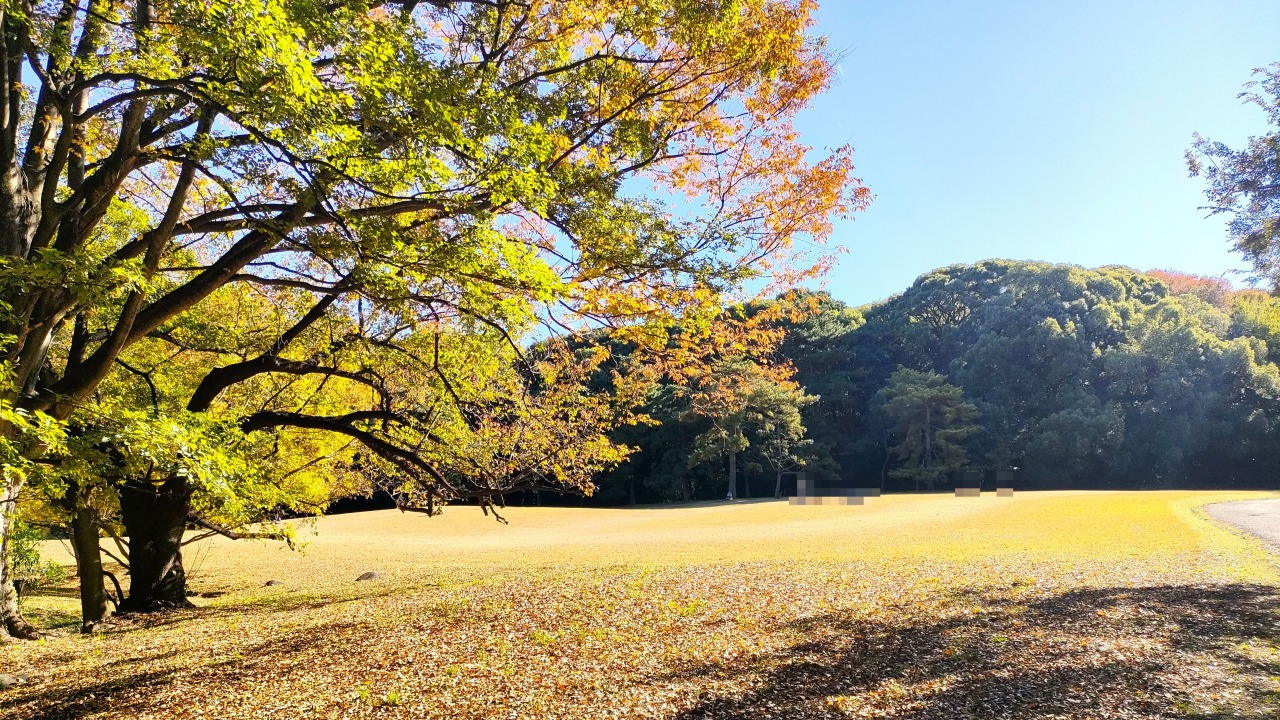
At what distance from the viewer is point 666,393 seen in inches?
1578

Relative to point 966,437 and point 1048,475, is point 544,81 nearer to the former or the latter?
point 966,437

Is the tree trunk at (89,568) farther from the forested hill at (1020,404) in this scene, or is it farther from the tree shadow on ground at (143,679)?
the forested hill at (1020,404)

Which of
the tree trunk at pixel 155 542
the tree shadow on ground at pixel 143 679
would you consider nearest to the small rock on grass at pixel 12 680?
the tree shadow on ground at pixel 143 679

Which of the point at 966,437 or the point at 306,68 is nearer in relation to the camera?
the point at 306,68

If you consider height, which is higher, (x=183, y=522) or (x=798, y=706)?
(x=183, y=522)

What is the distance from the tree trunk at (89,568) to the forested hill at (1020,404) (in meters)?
30.6

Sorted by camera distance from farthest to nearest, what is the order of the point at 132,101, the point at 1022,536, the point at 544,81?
the point at 1022,536 → the point at 544,81 → the point at 132,101

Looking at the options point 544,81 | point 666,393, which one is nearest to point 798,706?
point 544,81

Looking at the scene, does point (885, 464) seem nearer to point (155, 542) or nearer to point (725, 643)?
point (725, 643)

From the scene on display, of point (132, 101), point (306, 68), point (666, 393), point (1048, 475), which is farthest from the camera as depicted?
point (1048, 475)

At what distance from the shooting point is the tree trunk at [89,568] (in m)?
10.5

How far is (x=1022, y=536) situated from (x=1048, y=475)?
30738 mm

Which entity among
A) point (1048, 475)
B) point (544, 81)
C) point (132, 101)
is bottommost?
point (1048, 475)

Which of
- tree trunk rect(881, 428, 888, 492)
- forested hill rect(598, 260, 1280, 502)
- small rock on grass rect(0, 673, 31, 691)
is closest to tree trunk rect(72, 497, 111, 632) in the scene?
small rock on grass rect(0, 673, 31, 691)
